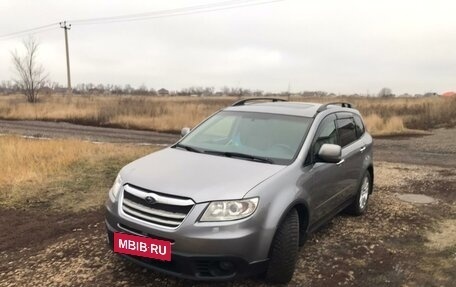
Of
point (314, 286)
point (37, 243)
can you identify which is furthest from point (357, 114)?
point (37, 243)

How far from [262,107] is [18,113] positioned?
29.9 m

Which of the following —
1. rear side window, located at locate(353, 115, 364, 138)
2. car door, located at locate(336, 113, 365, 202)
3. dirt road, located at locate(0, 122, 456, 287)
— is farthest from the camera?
rear side window, located at locate(353, 115, 364, 138)

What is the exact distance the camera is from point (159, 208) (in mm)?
3320

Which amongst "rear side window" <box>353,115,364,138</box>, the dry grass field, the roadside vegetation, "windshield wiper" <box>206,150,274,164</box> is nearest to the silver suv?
"windshield wiper" <box>206,150,274,164</box>

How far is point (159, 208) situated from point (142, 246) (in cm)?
32

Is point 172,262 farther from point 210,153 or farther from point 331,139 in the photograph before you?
point 331,139

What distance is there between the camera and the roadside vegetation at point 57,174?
21.4 feet

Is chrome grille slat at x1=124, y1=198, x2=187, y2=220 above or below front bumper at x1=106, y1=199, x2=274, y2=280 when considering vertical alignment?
above

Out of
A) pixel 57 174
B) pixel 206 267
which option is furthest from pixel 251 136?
pixel 57 174

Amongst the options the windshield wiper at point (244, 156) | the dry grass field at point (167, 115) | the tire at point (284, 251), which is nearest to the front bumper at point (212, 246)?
the tire at point (284, 251)

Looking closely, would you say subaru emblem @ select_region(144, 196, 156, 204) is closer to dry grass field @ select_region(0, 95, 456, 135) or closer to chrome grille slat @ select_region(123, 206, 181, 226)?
chrome grille slat @ select_region(123, 206, 181, 226)

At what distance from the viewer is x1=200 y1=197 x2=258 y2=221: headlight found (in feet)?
10.6

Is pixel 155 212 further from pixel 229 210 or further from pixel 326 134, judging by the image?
pixel 326 134

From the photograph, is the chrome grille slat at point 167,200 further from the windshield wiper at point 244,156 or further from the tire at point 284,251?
the windshield wiper at point 244,156
